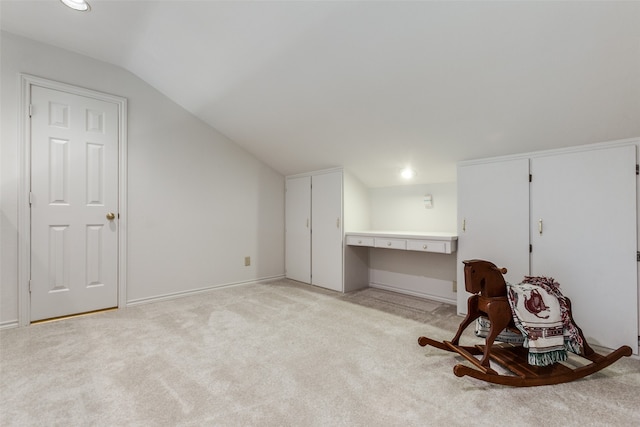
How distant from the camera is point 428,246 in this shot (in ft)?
9.53

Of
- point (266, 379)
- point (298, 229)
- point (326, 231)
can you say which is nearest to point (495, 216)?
point (326, 231)

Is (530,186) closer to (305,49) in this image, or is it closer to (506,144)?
(506,144)

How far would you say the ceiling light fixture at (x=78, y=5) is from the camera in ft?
7.00

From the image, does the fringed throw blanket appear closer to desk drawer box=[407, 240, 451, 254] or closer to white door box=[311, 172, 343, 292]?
desk drawer box=[407, 240, 451, 254]

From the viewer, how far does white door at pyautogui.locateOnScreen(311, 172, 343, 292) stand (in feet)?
12.0

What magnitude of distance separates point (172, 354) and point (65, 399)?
0.58 m

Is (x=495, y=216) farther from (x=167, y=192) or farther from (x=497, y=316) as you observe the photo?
(x=167, y=192)

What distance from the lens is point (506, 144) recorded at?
7.91ft

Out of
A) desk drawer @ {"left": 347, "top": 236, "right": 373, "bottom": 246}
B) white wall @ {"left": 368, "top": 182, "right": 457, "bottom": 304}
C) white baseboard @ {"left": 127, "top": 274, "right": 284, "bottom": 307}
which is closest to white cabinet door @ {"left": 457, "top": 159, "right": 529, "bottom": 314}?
white wall @ {"left": 368, "top": 182, "right": 457, "bottom": 304}

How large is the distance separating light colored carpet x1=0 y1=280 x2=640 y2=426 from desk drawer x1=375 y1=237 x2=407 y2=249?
29.3 inches

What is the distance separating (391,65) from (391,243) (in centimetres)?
180

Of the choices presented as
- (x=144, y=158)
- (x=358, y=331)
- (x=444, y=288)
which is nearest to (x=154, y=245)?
(x=144, y=158)

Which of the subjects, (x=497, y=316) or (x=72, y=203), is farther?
(x=72, y=203)

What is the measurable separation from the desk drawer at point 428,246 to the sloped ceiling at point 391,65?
805 mm
